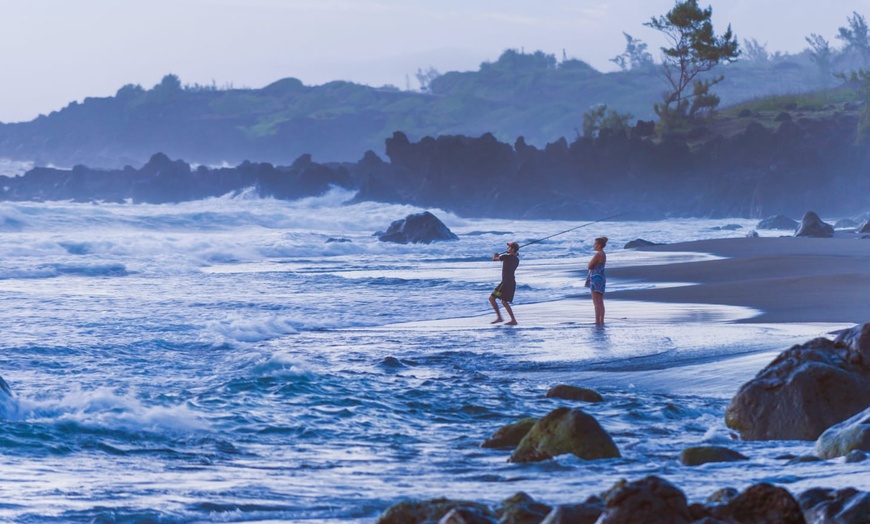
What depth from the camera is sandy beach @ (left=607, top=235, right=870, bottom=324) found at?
12375mm

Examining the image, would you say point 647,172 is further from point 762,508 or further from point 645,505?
point 645,505

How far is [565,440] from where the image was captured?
5.87 meters

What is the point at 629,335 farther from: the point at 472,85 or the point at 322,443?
the point at 472,85

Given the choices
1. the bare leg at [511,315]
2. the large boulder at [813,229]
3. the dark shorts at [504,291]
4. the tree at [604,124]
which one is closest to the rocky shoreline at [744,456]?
the bare leg at [511,315]

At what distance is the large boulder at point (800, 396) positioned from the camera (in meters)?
6.42

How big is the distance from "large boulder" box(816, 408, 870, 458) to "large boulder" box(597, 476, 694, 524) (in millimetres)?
2113

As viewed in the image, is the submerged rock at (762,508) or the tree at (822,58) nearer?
the submerged rock at (762,508)

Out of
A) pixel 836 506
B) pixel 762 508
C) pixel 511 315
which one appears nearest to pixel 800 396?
pixel 836 506

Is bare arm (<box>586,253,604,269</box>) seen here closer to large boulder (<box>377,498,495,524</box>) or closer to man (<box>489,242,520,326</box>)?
man (<box>489,242,520,326</box>)

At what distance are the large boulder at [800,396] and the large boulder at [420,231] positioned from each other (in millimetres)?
24258

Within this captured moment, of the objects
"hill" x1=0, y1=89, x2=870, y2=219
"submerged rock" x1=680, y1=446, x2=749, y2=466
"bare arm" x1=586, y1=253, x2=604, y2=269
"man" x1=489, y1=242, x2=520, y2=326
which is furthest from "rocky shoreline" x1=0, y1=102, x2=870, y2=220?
"submerged rock" x1=680, y1=446, x2=749, y2=466

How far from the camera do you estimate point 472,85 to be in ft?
453

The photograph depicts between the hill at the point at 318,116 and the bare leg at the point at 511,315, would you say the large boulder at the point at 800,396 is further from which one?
the hill at the point at 318,116

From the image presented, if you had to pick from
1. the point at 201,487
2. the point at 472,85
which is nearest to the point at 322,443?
the point at 201,487
